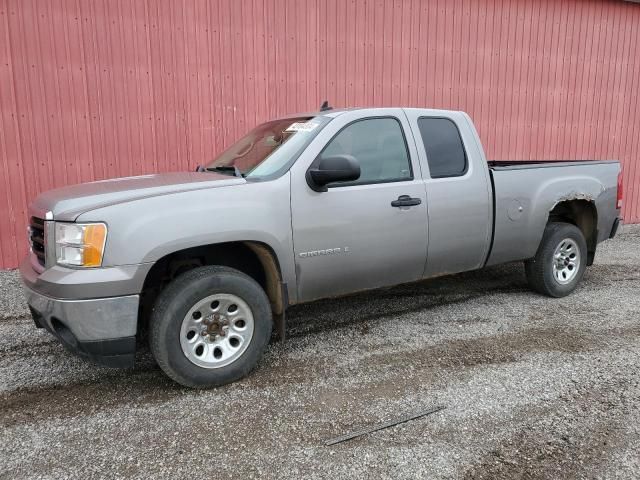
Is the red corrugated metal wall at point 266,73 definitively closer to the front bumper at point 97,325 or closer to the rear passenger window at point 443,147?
the rear passenger window at point 443,147

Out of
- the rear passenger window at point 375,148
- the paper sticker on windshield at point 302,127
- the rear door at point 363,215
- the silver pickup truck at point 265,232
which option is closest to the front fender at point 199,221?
the silver pickup truck at point 265,232

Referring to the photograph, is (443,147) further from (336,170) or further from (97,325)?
(97,325)

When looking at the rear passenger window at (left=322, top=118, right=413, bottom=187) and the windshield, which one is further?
the rear passenger window at (left=322, top=118, right=413, bottom=187)

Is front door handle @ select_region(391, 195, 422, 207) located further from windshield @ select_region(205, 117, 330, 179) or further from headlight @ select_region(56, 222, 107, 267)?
headlight @ select_region(56, 222, 107, 267)

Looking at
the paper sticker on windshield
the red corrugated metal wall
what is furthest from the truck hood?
the red corrugated metal wall

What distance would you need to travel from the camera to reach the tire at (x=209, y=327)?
3018 millimetres

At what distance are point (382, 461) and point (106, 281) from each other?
6.03 ft

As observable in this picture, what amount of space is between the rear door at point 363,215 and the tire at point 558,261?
163 centimetres

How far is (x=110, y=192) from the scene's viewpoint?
3.11 metres

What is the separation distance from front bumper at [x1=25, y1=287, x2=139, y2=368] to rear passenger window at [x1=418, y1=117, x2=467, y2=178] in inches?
104

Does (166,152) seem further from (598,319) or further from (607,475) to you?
(607,475)

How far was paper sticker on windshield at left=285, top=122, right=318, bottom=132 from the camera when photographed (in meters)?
3.72

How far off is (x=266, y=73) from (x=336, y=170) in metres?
4.36

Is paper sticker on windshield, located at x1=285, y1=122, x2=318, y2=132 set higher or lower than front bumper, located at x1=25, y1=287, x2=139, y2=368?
higher
